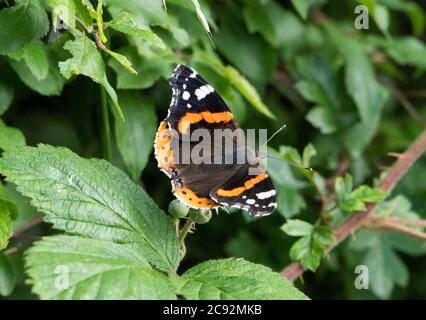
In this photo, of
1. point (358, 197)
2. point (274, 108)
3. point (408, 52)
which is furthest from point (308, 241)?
point (408, 52)

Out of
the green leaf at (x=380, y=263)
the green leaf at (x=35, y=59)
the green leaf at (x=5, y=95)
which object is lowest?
the green leaf at (x=380, y=263)

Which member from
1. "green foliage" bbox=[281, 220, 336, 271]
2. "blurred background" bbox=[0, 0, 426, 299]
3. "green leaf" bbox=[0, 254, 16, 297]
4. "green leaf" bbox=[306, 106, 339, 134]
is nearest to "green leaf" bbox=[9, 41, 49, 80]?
"blurred background" bbox=[0, 0, 426, 299]

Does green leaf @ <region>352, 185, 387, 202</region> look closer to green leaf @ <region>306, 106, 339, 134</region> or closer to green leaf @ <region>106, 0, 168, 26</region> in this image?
green leaf @ <region>306, 106, 339, 134</region>

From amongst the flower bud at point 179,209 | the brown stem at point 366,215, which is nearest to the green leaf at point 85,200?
the flower bud at point 179,209

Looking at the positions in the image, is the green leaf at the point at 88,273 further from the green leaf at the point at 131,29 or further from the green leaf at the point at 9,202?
the green leaf at the point at 131,29

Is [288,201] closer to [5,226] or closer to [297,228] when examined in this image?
[297,228]

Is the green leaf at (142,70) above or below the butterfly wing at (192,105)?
above
